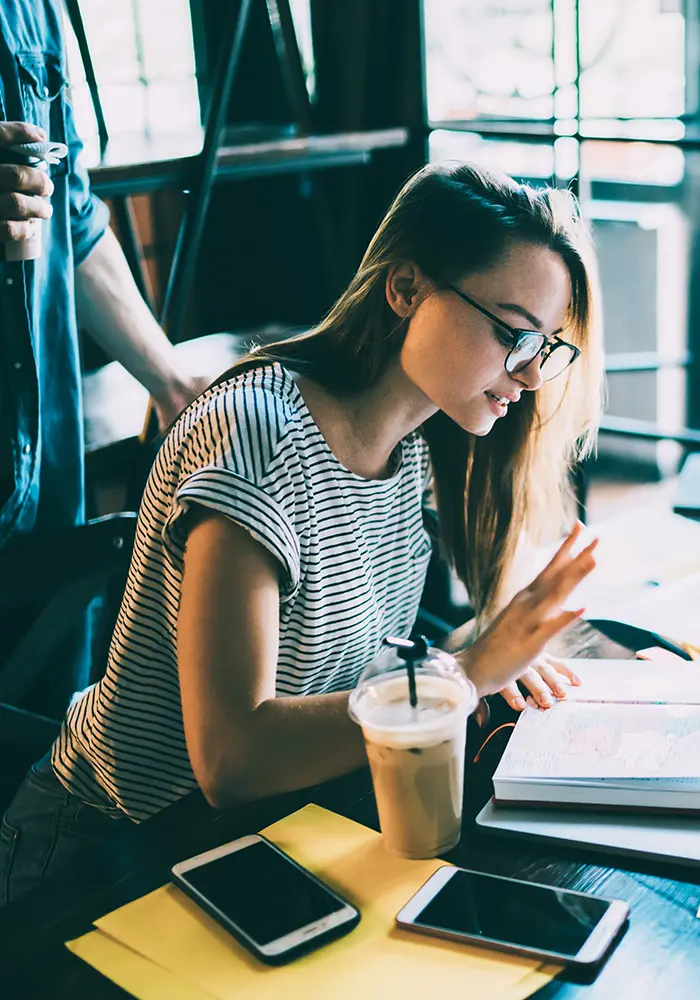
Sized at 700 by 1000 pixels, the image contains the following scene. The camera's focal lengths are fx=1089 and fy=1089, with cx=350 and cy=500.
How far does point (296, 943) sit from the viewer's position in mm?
838

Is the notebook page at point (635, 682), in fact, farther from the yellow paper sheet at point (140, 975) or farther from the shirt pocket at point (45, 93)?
the shirt pocket at point (45, 93)

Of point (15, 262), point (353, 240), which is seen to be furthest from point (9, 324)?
point (353, 240)

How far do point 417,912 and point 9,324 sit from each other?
1.02 metres

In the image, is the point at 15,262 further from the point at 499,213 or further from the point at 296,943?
the point at 296,943

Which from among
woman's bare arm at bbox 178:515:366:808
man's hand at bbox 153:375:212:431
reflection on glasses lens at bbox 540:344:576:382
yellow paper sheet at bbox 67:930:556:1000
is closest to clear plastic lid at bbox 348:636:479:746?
woman's bare arm at bbox 178:515:366:808

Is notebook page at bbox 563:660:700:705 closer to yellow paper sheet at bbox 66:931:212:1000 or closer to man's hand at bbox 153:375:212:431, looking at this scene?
yellow paper sheet at bbox 66:931:212:1000

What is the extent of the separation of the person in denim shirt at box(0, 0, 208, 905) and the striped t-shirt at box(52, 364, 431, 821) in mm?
82

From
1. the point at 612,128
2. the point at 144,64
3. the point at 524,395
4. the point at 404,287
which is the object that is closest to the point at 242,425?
the point at 404,287

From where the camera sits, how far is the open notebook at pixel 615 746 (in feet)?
3.30

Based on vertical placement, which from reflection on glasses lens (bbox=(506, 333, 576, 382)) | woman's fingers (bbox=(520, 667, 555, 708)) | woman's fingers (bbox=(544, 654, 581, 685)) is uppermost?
reflection on glasses lens (bbox=(506, 333, 576, 382))

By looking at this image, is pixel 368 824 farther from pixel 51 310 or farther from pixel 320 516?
pixel 51 310

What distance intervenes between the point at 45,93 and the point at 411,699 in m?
1.10

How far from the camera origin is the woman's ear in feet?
4.32

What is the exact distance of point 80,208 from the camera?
5.60 feet
